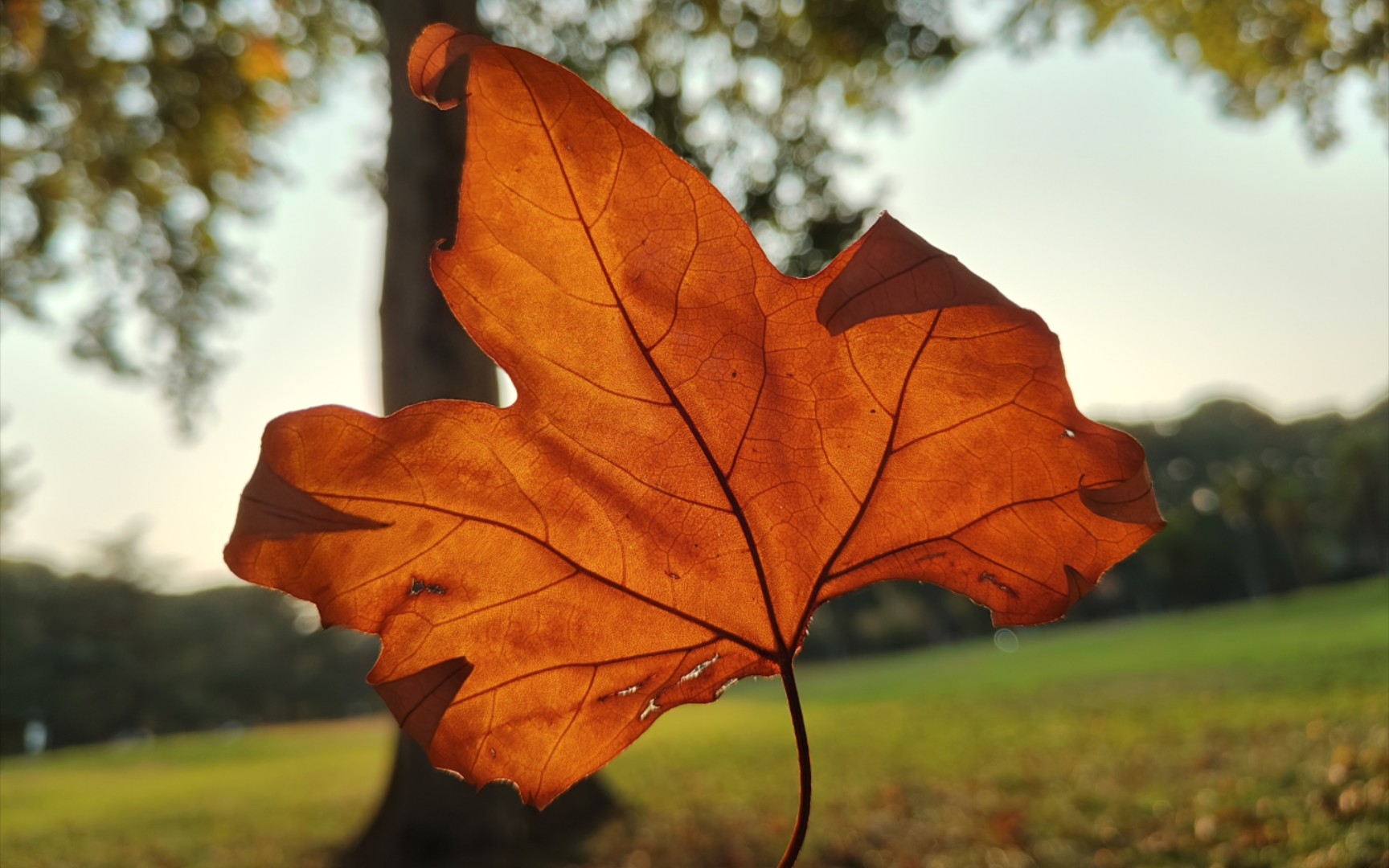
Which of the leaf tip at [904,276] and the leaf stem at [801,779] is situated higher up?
the leaf tip at [904,276]

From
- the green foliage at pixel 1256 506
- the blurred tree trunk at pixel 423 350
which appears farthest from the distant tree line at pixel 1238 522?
the blurred tree trunk at pixel 423 350

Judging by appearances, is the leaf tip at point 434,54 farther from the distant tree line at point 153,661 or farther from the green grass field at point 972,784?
the distant tree line at point 153,661

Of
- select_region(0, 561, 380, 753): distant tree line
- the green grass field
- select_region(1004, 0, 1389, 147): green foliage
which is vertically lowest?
the green grass field

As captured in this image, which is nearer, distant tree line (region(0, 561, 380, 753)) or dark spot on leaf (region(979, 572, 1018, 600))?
dark spot on leaf (region(979, 572, 1018, 600))

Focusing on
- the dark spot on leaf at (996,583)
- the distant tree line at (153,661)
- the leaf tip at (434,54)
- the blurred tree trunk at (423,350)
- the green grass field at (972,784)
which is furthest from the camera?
the distant tree line at (153,661)

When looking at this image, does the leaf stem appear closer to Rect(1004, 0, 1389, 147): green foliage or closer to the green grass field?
the green grass field

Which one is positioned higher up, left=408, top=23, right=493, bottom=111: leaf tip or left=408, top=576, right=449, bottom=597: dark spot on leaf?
left=408, top=23, right=493, bottom=111: leaf tip

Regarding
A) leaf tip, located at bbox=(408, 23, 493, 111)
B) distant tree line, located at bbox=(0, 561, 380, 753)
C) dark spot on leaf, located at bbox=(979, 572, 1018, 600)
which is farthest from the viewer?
distant tree line, located at bbox=(0, 561, 380, 753)

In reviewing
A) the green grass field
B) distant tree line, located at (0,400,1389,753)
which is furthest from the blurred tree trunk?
distant tree line, located at (0,400,1389,753)
